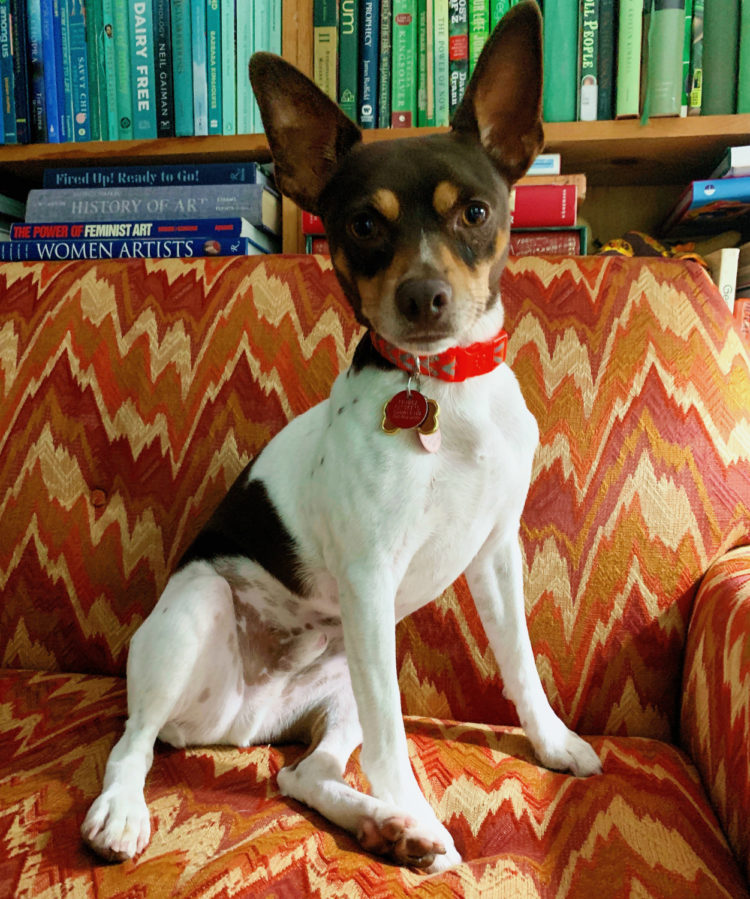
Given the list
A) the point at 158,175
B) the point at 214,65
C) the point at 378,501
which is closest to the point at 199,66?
the point at 214,65

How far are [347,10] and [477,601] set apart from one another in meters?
1.30

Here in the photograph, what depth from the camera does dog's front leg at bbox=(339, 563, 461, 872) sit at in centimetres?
88

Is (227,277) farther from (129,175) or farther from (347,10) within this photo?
(347,10)

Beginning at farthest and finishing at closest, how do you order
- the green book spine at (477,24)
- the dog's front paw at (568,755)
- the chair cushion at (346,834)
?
the green book spine at (477,24), the dog's front paw at (568,755), the chair cushion at (346,834)

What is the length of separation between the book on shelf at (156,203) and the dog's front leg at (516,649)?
0.96 metres

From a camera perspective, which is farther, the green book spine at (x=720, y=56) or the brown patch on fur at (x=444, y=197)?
the green book spine at (x=720, y=56)

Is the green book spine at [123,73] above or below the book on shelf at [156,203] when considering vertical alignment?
above

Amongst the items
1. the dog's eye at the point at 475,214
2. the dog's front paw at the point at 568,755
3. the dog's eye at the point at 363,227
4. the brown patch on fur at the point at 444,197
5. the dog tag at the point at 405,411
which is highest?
the brown patch on fur at the point at 444,197

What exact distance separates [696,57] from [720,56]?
51mm

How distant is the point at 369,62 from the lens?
162 cm

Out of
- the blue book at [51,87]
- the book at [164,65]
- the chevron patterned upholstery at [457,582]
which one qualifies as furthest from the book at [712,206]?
the blue book at [51,87]

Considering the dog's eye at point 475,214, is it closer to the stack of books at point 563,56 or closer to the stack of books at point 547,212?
the stack of books at point 547,212

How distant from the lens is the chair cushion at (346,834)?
2.57 ft

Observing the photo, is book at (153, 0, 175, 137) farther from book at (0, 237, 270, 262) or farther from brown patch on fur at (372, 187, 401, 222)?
brown patch on fur at (372, 187, 401, 222)
